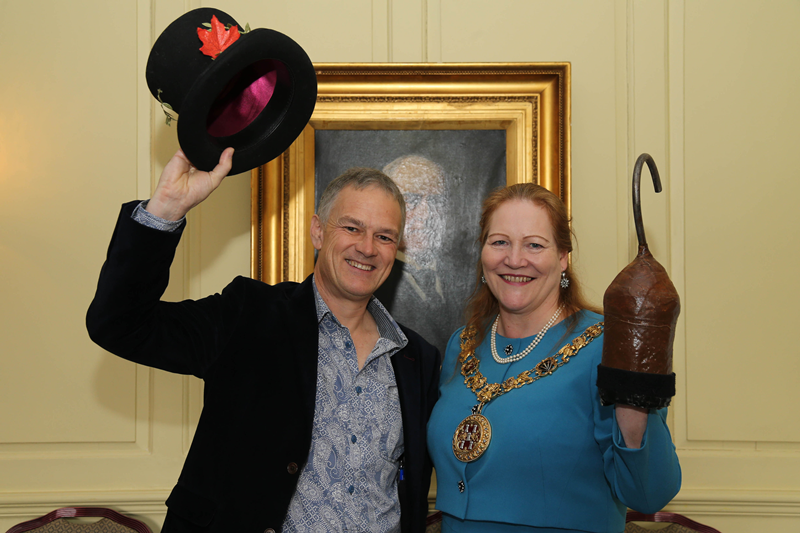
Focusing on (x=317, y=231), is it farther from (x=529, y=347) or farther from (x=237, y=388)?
(x=529, y=347)

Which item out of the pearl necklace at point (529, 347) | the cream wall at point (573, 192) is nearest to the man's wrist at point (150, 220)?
the pearl necklace at point (529, 347)

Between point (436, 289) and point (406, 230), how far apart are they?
316 millimetres

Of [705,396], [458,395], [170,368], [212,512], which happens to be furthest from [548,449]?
[705,396]

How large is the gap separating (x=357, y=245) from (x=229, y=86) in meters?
0.68

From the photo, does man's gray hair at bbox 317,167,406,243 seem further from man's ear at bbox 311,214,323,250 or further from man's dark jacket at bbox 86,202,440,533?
man's dark jacket at bbox 86,202,440,533

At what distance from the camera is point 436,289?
267 centimetres

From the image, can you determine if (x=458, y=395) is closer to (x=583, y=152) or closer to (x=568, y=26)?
(x=583, y=152)

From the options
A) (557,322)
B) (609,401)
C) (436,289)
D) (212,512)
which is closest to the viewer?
(609,401)

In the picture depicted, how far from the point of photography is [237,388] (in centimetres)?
181

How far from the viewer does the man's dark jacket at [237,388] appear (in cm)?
160

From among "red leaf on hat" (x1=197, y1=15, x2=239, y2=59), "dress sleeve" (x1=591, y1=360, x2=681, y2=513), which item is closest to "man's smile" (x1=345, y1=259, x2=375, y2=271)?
"red leaf on hat" (x1=197, y1=15, x2=239, y2=59)

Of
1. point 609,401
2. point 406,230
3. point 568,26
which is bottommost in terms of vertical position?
point 609,401

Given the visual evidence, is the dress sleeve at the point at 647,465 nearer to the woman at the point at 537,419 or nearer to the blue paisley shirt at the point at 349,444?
the woman at the point at 537,419

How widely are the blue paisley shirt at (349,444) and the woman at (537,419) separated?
200 mm
